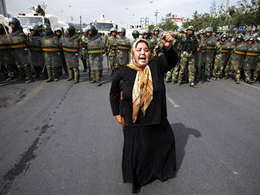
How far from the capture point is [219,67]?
870 centimetres

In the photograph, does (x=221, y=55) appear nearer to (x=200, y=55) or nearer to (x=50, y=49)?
(x=200, y=55)

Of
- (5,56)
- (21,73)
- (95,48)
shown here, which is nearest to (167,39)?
(95,48)

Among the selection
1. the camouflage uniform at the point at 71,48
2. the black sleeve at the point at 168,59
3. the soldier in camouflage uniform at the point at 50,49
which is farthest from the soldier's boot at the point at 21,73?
the black sleeve at the point at 168,59

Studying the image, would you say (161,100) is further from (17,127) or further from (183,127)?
(17,127)

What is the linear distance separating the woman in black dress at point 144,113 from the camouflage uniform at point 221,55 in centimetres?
747

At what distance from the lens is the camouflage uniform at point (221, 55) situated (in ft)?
27.2

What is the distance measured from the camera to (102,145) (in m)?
3.24

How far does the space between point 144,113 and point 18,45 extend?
23.3 feet

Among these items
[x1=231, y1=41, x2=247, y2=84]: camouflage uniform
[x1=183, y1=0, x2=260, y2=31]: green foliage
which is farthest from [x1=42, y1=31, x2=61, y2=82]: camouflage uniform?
[x1=183, y1=0, x2=260, y2=31]: green foliage

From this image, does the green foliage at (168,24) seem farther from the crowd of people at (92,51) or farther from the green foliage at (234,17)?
the crowd of people at (92,51)

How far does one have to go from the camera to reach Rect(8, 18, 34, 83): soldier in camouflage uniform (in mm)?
6961

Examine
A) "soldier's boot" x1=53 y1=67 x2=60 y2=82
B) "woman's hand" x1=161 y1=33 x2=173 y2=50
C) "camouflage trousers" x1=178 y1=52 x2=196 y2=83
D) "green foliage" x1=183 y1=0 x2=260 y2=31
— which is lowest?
"soldier's boot" x1=53 y1=67 x2=60 y2=82

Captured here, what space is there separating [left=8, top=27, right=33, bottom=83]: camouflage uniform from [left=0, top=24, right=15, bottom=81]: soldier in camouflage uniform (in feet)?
0.56

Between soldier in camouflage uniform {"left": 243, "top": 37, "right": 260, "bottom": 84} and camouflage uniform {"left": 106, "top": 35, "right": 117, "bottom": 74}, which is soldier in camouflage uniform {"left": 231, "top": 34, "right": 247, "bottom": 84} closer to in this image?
soldier in camouflage uniform {"left": 243, "top": 37, "right": 260, "bottom": 84}
